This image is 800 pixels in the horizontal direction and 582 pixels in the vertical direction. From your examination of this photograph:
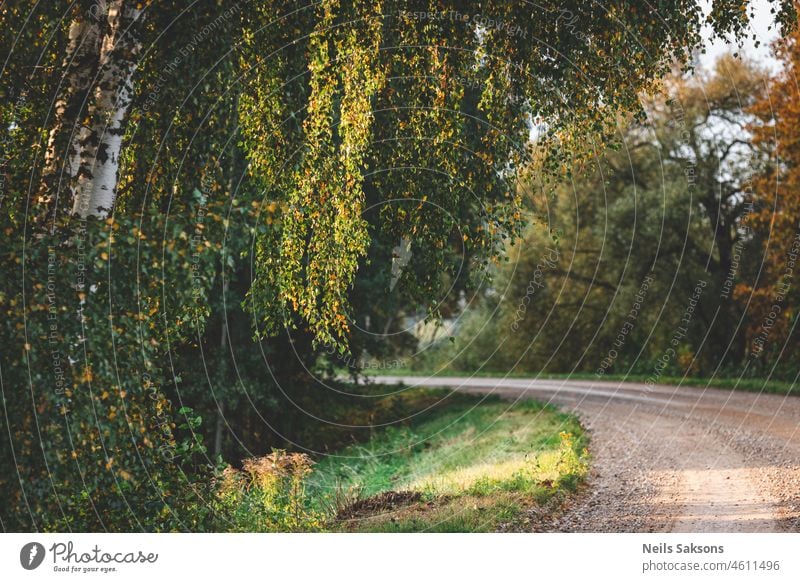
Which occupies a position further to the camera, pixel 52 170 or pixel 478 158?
pixel 478 158

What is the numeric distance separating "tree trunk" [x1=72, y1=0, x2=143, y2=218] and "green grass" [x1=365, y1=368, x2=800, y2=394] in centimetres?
1211

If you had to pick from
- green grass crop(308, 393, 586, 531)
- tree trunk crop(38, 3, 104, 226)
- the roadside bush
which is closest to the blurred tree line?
green grass crop(308, 393, 586, 531)

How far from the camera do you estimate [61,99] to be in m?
5.94

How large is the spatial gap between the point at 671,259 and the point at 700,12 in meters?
14.3

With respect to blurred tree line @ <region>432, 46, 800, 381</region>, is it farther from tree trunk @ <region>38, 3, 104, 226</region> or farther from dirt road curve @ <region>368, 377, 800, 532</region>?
tree trunk @ <region>38, 3, 104, 226</region>

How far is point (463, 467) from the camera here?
38.6 ft

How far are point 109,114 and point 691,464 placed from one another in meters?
7.96

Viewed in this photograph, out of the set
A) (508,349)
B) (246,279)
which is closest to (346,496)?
(246,279)

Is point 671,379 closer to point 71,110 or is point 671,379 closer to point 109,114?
point 109,114

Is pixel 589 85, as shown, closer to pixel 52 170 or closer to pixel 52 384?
pixel 52 170

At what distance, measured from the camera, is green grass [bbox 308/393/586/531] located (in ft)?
24.5

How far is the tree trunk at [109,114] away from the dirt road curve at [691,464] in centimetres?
509

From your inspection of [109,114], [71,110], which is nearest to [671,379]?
[109,114]
